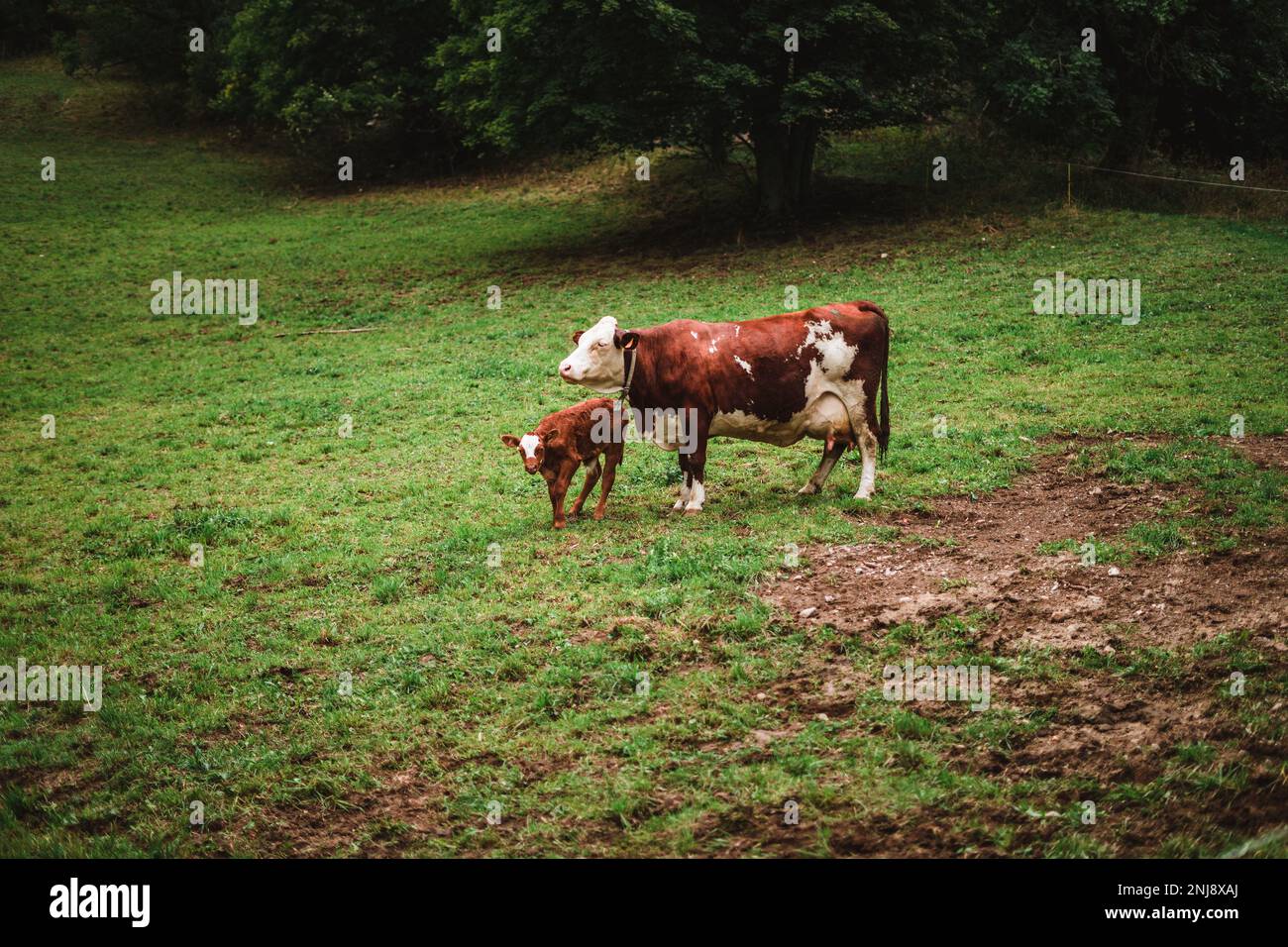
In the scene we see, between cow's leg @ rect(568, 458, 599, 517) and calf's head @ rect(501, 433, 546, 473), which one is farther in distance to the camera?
cow's leg @ rect(568, 458, 599, 517)

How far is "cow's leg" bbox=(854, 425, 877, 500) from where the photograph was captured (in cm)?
1002

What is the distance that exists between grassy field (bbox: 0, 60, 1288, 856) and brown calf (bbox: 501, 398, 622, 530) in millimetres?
554

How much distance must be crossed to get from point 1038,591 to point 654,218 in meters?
24.8

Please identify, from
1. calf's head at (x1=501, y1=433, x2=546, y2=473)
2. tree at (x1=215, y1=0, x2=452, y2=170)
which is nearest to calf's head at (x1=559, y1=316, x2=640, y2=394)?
calf's head at (x1=501, y1=433, x2=546, y2=473)

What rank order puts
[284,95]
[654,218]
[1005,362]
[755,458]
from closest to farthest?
1. [755,458]
2. [1005,362]
3. [654,218]
4. [284,95]

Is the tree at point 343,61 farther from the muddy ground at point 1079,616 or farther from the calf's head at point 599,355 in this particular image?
the muddy ground at point 1079,616

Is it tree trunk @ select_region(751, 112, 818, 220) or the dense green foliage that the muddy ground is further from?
tree trunk @ select_region(751, 112, 818, 220)

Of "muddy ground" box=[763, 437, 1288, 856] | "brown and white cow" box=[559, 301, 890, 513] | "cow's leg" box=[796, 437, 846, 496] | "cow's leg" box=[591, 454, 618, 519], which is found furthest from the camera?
"cow's leg" box=[796, 437, 846, 496]

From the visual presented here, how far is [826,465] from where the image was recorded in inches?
405

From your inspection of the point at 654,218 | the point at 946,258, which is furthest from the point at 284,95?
the point at 946,258

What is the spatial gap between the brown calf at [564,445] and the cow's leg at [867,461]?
2520mm

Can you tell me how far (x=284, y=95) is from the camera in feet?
121
